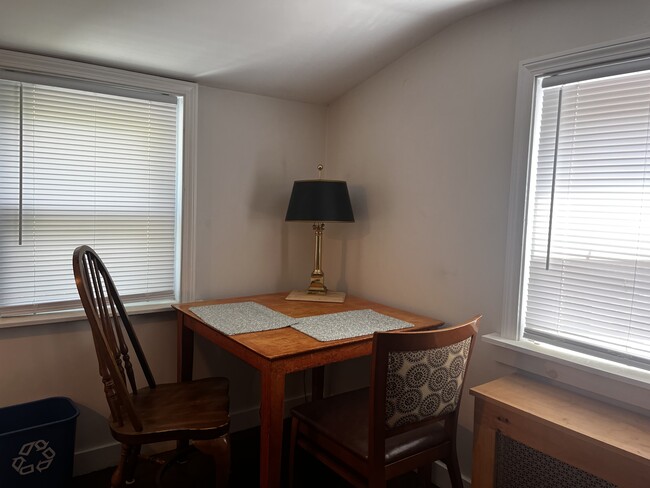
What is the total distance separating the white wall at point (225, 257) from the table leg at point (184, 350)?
149mm

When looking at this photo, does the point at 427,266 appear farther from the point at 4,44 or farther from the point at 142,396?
the point at 4,44

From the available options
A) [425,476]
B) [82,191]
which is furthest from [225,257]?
[425,476]

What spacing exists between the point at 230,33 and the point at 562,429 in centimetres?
191

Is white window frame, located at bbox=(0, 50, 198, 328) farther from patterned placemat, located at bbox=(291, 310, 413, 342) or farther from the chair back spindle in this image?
patterned placemat, located at bbox=(291, 310, 413, 342)

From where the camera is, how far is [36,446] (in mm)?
1761

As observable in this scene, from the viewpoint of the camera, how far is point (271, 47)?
2104mm

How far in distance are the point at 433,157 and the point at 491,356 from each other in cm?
93

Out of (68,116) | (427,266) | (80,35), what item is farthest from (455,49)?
(68,116)

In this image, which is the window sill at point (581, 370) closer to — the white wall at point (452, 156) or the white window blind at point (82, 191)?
the white wall at point (452, 156)

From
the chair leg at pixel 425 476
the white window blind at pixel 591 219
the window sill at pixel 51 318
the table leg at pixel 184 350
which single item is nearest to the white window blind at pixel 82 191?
the window sill at pixel 51 318

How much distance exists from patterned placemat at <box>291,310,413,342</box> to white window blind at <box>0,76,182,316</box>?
2.82 feet

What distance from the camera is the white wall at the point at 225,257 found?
2.04 metres

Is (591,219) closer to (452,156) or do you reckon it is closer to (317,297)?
(452,156)

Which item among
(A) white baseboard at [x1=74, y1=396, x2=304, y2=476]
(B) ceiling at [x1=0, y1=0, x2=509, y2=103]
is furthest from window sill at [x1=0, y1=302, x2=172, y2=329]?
(B) ceiling at [x1=0, y1=0, x2=509, y2=103]
